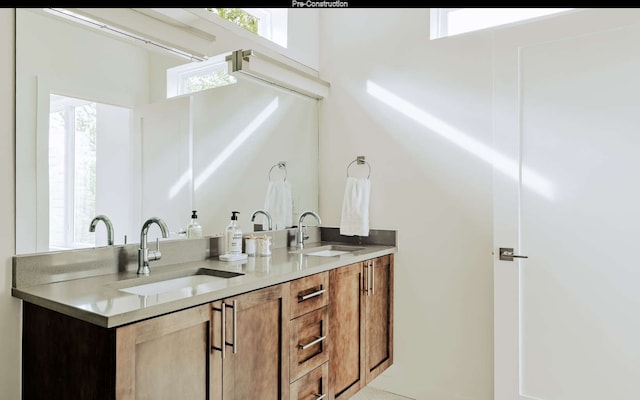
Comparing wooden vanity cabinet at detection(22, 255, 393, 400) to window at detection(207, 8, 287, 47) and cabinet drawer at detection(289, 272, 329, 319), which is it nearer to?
cabinet drawer at detection(289, 272, 329, 319)

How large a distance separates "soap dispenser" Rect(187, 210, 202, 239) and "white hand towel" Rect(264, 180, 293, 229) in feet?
1.83

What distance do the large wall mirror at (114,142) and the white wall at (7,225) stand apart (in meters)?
0.02

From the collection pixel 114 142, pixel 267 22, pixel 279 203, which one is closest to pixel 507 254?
pixel 279 203

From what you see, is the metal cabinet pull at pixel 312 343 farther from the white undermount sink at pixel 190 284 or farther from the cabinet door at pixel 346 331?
the white undermount sink at pixel 190 284

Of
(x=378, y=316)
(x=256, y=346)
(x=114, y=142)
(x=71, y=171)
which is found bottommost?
(x=378, y=316)

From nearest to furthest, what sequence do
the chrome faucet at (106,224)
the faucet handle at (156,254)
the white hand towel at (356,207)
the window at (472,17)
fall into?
the chrome faucet at (106,224), the faucet handle at (156,254), the window at (472,17), the white hand towel at (356,207)

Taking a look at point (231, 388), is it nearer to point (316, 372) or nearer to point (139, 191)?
point (316, 372)

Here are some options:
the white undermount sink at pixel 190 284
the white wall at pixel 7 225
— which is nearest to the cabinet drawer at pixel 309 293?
the white undermount sink at pixel 190 284

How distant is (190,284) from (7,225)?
0.71 metres

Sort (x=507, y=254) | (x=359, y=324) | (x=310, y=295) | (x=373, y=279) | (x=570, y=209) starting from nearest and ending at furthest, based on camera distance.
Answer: (x=310, y=295) < (x=570, y=209) < (x=507, y=254) < (x=359, y=324) < (x=373, y=279)

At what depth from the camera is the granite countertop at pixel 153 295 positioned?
123 cm

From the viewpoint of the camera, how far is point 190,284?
184cm

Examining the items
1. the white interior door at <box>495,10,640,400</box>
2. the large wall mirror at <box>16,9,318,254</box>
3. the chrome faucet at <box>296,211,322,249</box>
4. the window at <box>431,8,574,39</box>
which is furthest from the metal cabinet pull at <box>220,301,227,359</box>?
the window at <box>431,8,574,39</box>

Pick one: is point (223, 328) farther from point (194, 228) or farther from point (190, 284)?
point (194, 228)
